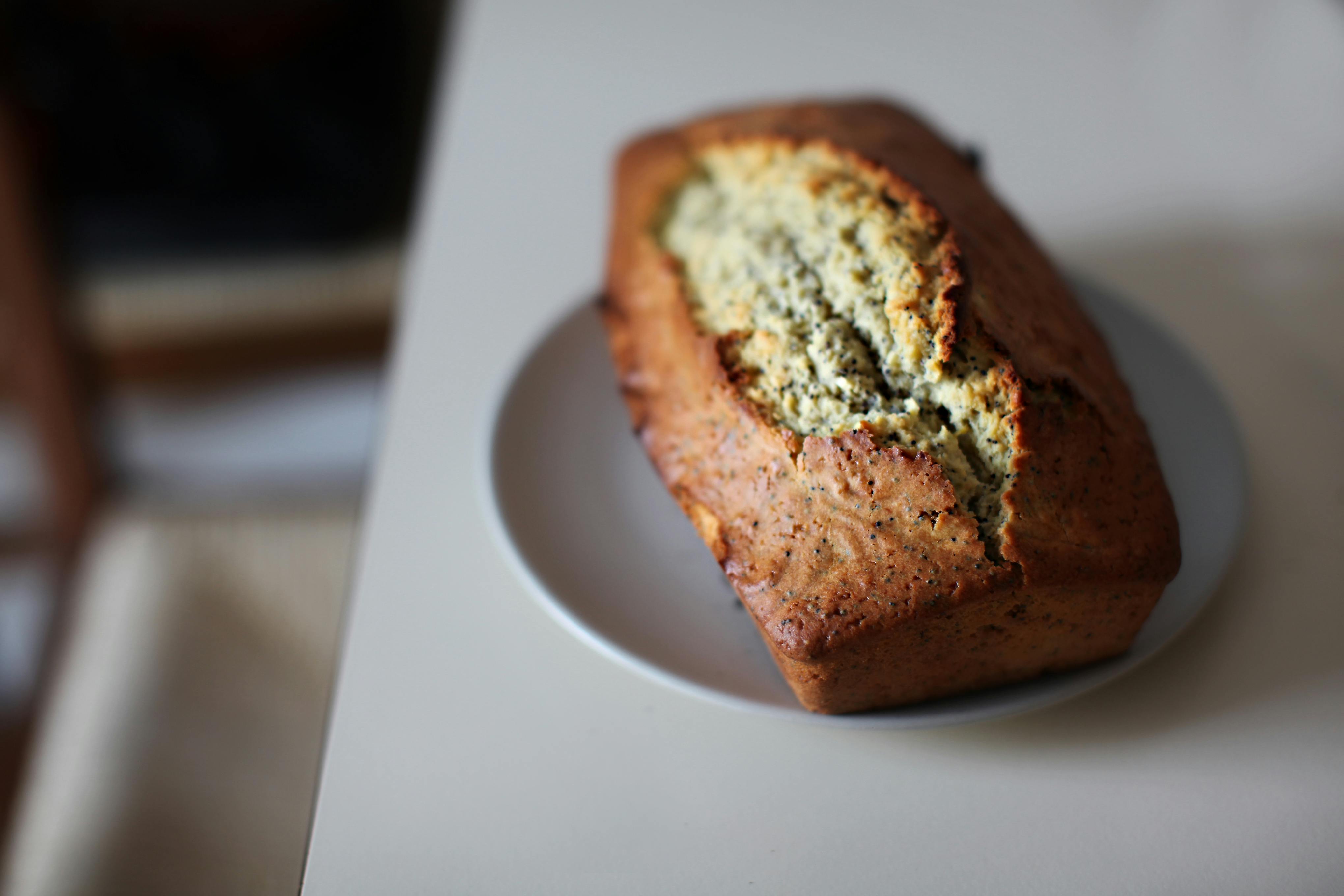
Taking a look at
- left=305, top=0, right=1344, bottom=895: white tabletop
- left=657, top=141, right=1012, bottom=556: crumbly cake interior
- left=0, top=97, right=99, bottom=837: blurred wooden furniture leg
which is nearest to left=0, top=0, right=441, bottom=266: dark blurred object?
left=0, top=97, right=99, bottom=837: blurred wooden furniture leg

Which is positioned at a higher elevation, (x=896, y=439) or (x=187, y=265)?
(x=187, y=265)

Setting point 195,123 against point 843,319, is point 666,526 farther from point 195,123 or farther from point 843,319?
point 195,123

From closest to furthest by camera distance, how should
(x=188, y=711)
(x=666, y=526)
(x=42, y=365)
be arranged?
1. (x=666, y=526)
2. (x=188, y=711)
3. (x=42, y=365)

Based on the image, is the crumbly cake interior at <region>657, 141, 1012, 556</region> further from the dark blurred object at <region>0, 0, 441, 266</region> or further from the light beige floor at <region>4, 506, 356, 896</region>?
the dark blurred object at <region>0, 0, 441, 266</region>

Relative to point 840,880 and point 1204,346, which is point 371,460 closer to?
point 840,880

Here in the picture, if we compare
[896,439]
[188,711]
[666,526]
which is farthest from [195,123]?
[896,439]

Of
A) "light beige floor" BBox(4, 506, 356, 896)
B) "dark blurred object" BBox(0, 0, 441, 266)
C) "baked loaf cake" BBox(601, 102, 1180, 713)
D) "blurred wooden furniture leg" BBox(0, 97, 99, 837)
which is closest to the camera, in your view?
"baked loaf cake" BBox(601, 102, 1180, 713)

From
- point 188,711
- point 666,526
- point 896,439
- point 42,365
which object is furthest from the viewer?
point 42,365
